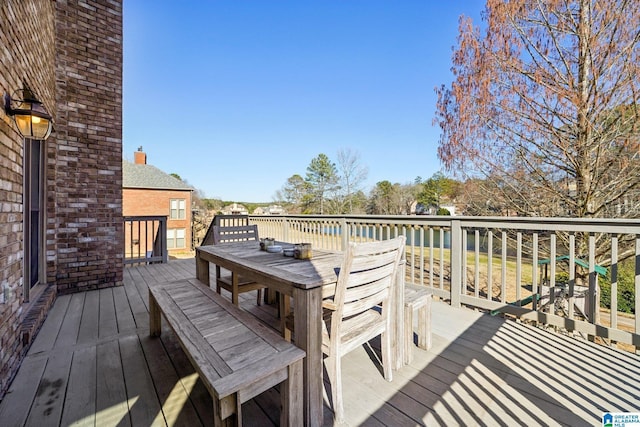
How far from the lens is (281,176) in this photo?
28.3 meters

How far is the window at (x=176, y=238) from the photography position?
18578mm

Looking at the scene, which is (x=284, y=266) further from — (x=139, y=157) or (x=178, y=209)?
(x=139, y=157)

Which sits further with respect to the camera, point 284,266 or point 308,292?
point 284,266

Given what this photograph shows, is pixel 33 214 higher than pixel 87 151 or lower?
lower

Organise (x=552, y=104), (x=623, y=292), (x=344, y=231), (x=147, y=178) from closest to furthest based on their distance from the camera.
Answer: (x=552, y=104) < (x=344, y=231) < (x=623, y=292) < (x=147, y=178)

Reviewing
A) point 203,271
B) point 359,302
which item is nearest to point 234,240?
point 203,271

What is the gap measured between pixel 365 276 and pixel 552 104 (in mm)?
4594

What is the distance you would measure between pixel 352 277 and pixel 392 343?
84cm

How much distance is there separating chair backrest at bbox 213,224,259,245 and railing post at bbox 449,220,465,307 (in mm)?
2715

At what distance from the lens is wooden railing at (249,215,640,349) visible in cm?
219

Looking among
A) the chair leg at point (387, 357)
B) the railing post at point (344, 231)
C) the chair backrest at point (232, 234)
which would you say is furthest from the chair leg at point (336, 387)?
the railing post at point (344, 231)

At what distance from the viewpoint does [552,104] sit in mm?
4039

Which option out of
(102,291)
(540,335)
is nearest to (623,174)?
(540,335)

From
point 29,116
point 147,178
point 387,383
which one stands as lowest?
point 387,383
